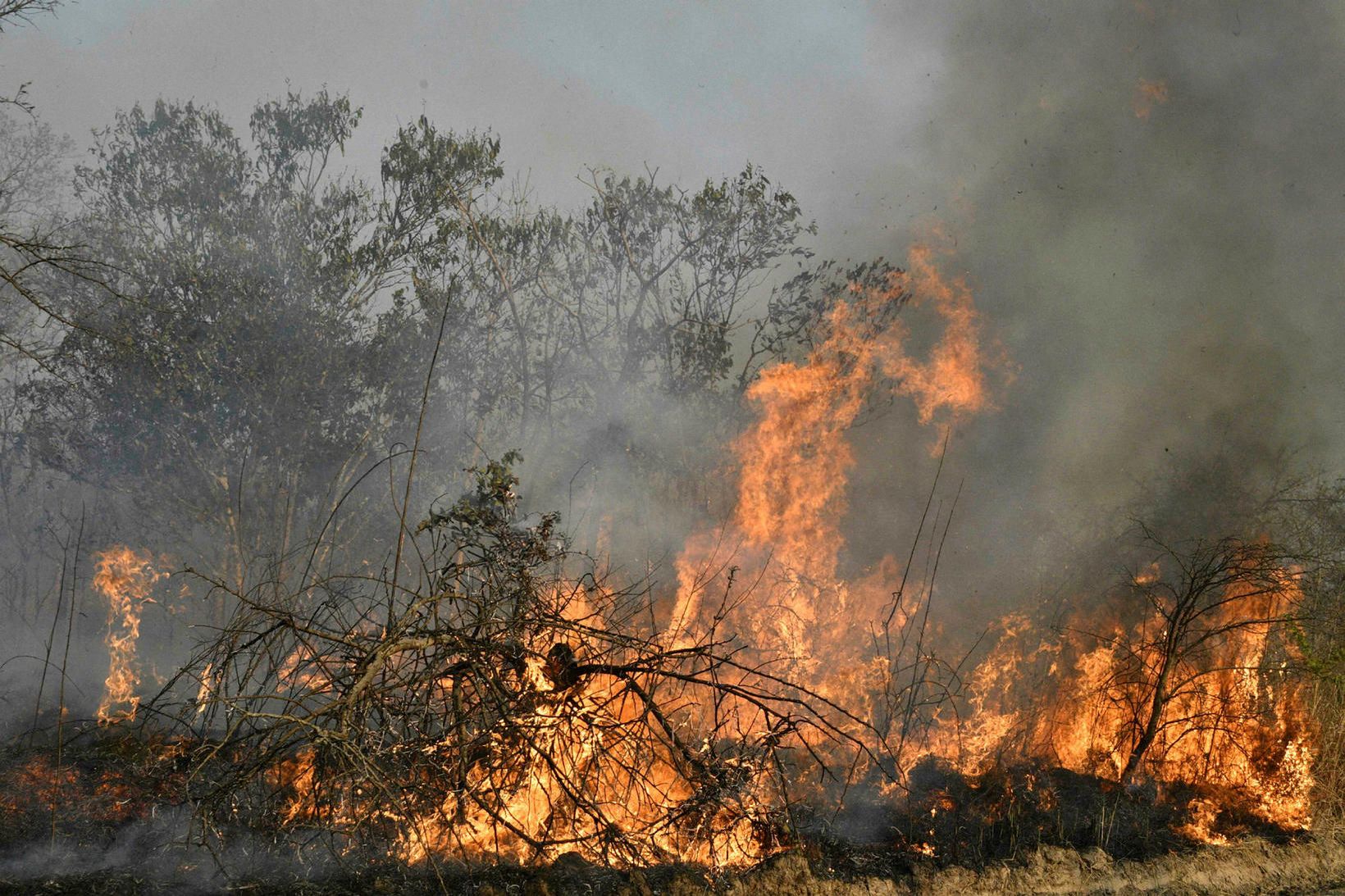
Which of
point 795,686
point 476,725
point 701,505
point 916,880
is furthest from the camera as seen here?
point 701,505

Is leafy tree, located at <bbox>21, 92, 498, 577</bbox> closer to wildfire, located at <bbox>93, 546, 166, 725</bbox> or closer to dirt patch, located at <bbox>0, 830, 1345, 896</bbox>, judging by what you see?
wildfire, located at <bbox>93, 546, 166, 725</bbox>

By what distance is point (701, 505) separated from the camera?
14203mm

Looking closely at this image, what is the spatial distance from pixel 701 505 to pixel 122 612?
8.92 meters

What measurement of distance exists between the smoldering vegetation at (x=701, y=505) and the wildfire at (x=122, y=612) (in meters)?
0.13

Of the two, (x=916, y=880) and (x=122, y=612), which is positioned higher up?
(x=122, y=612)

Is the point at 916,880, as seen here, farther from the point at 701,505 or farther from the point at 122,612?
the point at 122,612

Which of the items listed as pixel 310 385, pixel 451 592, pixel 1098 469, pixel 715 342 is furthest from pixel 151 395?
pixel 1098 469

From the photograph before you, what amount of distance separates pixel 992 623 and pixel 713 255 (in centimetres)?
839

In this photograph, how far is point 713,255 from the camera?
16.9 m

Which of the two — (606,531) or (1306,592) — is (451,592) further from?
(606,531)

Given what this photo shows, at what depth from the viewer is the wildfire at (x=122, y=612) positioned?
1049cm

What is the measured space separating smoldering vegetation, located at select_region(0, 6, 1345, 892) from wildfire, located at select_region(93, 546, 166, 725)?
135 mm

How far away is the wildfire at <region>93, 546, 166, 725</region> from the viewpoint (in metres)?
10.5

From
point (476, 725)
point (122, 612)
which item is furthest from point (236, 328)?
point (476, 725)
